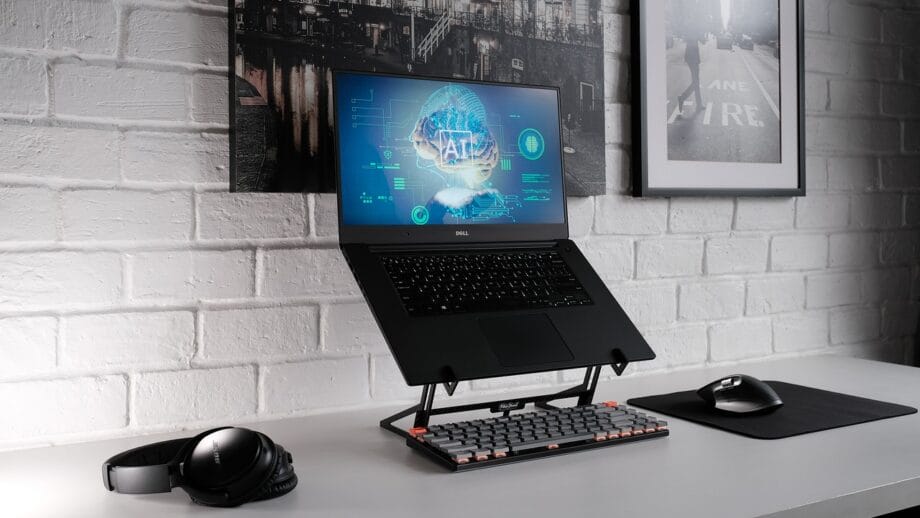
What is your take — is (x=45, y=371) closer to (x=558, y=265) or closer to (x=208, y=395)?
(x=208, y=395)

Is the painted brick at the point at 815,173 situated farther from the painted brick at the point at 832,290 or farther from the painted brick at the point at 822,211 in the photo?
the painted brick at the point at 832,290

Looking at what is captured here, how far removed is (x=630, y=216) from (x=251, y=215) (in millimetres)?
759

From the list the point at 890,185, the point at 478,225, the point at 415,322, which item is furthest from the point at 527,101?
the point at 890,185

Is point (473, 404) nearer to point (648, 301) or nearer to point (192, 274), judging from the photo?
point (192, 274)

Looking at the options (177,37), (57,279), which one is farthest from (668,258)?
(57,279)

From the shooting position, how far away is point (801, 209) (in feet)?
6.17

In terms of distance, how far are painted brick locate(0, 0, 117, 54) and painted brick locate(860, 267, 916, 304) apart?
1.73 m

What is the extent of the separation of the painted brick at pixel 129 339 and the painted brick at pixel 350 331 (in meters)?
0.22

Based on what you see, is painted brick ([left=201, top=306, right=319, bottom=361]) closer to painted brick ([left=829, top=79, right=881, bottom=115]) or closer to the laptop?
the laptop

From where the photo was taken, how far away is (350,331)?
4.49 feet

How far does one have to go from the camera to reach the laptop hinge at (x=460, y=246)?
119cm

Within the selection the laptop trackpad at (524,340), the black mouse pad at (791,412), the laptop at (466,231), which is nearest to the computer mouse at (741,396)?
the black mouse pad at (791,412)

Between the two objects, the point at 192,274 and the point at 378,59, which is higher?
the point at 378,59

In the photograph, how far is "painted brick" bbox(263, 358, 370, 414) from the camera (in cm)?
130
